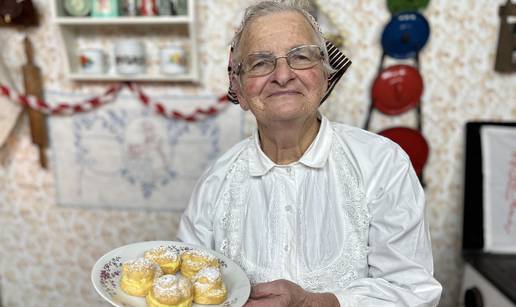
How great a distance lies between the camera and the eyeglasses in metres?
0.90

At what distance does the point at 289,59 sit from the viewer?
90 centimetres

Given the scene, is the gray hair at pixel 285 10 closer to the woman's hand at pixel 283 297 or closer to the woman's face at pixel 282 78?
the woman's face at pixel 282 78

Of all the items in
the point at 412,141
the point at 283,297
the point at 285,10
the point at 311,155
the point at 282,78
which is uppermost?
the point at 285,10

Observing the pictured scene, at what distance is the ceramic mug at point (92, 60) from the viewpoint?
160cm

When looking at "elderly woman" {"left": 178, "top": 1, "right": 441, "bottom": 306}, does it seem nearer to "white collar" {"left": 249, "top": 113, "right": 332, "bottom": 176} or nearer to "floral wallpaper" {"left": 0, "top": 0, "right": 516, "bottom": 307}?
"white collar" {"left": 249, "top": 113, "right": 332, "bottom": 176}

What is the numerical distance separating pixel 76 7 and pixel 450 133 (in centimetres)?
158

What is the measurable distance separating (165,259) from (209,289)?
145 mm

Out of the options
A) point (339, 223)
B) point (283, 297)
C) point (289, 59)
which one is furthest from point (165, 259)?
point (289, 59)

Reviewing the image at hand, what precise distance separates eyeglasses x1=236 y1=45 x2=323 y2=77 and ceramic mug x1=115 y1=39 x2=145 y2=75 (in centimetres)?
80

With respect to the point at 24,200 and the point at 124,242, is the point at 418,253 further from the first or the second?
the point at 24,200

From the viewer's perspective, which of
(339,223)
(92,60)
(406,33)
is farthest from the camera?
(92,60)

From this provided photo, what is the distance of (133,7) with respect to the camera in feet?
5.07

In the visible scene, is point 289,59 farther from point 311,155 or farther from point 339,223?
point 339,223

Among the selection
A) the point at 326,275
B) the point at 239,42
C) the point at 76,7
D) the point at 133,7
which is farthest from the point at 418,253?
the point at 76,7
